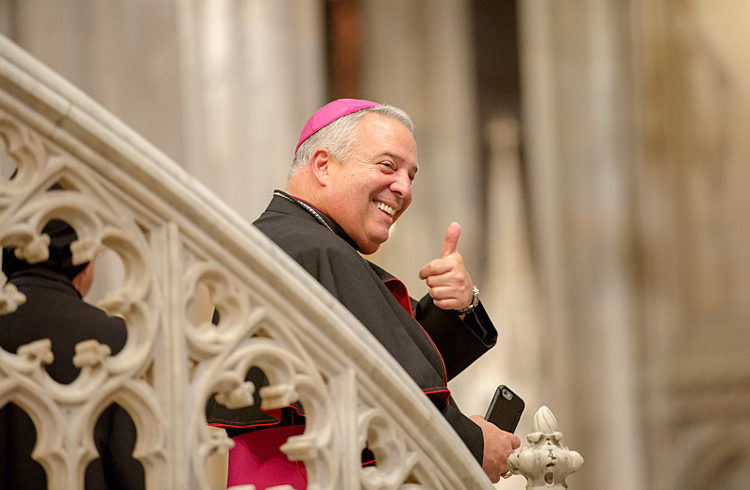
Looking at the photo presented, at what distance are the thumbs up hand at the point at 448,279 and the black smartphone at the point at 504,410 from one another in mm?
299

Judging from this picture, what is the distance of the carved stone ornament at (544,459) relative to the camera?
2453 mm

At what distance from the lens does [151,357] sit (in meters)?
1.89

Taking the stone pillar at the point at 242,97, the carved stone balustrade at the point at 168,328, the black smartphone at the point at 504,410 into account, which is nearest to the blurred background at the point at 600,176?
the stone pillar at the point at 242,97

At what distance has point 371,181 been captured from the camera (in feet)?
9.85

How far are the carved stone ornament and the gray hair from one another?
1.04m

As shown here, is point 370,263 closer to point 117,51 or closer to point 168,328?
point 168,328

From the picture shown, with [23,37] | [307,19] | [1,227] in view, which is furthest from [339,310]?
[307,19]

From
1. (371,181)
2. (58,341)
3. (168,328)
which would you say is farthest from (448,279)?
(168,328)

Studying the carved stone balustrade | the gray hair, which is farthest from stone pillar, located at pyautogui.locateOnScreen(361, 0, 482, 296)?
the carved stone balustrade

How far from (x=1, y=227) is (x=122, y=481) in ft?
3.18

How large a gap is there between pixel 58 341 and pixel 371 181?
40.4 inches

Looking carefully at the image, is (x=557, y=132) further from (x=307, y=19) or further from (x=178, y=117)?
(x=178, y=117)

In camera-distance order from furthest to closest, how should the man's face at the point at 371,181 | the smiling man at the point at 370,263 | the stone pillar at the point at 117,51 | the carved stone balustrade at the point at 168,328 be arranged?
the stone pillar at the point at 117,51 → the man's face at the point at 371,181 → the smiling man at the point at 370,263 → the carved stone balustrade at the point at 168,328

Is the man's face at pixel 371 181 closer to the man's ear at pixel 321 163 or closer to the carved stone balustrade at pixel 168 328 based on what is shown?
the man's ear at pixel 321 163
